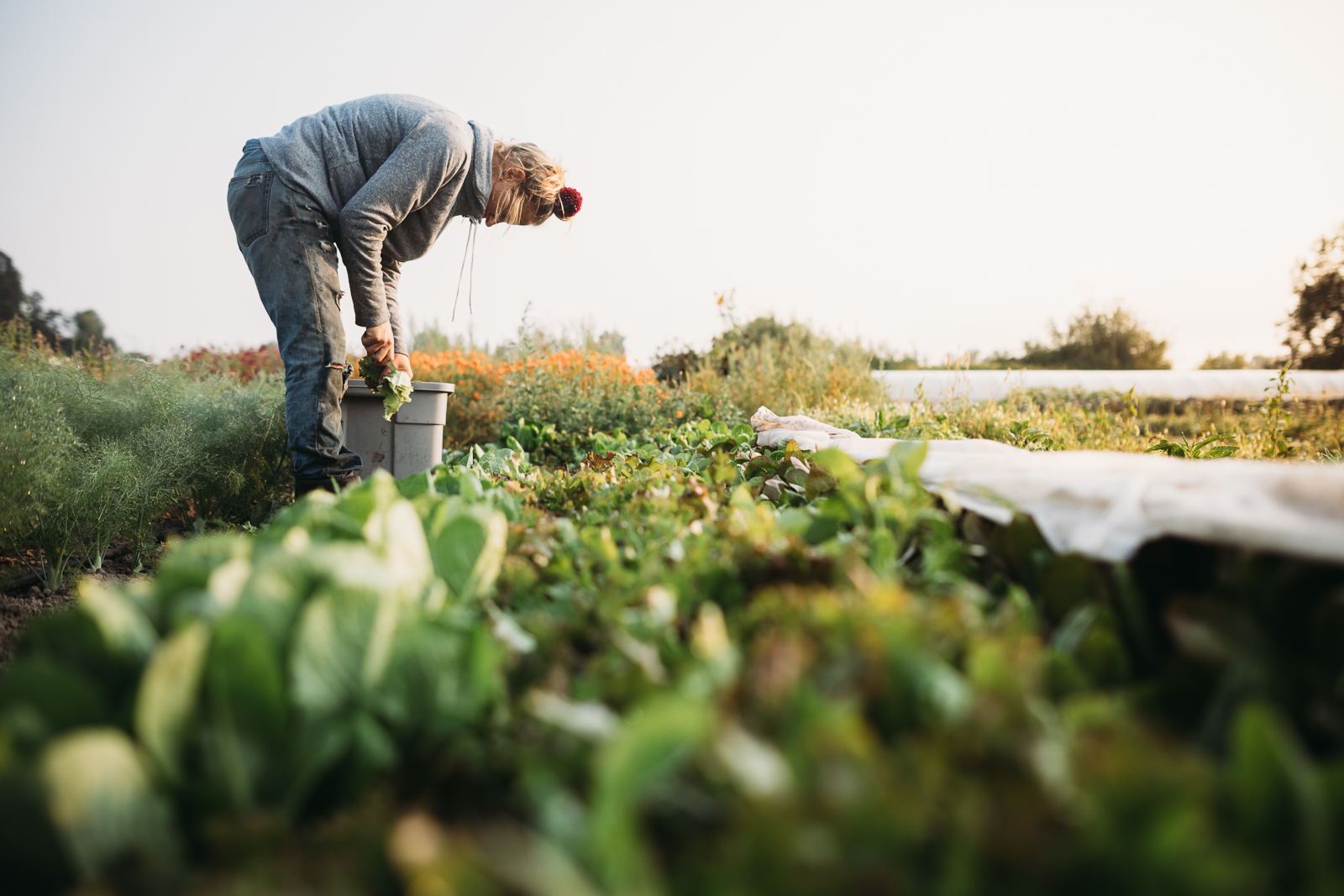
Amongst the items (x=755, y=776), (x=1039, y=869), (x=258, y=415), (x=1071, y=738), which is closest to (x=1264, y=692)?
(x=1071, y=738)

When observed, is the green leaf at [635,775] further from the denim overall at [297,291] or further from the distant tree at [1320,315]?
the distant tree at [1320,315]

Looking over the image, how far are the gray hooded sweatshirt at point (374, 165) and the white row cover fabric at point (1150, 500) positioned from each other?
2738 millimetres

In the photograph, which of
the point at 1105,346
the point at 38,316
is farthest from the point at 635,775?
the point at 1105,346

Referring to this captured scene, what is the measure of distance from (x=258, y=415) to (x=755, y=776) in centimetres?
437

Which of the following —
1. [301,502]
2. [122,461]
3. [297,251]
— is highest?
[297,251]

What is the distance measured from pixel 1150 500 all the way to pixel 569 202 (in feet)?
11.3

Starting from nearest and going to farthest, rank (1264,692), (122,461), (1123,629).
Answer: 1. (1264,692)
2. (1123,629)
3. (122,461)

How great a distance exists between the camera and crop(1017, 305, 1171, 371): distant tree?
67.4ft

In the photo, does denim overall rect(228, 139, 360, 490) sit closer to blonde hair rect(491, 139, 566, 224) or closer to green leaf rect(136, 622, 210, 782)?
blonde hair rect(491, 139, 566, 224)

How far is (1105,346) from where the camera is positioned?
20.9 meters

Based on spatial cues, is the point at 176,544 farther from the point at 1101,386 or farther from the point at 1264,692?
the point at 1101,386

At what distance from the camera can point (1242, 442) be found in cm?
422

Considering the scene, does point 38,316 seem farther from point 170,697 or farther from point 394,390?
point 170,697

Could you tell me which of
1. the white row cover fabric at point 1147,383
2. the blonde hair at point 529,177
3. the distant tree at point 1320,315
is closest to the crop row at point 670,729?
the blonde hair at point 529,177
